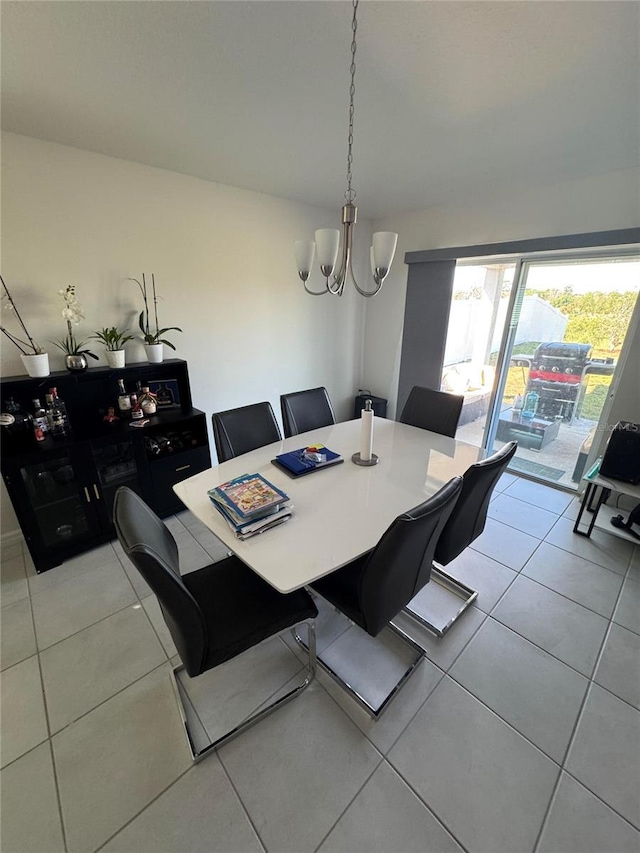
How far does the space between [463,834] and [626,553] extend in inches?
77.9

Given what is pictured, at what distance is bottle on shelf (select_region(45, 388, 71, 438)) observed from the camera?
2084 mm

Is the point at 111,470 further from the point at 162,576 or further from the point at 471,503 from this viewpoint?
the point at 471,503

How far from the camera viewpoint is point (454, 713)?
1343 millimetres

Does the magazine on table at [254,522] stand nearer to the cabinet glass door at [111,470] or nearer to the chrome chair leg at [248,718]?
the chrome chair leg at [248,718]

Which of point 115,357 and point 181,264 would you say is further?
point 181,264

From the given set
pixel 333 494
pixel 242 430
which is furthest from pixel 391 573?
pixel 242 430

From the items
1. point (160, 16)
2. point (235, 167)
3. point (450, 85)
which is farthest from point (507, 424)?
point (160, 16)

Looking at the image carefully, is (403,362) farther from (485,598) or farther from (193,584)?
(193,584)

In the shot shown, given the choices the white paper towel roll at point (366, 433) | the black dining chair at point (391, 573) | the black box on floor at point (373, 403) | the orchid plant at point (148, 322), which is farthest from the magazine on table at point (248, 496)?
the black box on floor at point (373, 403)

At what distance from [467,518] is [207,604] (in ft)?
3.79

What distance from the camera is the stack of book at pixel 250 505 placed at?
4.07 ft

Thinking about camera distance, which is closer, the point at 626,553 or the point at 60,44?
the point at 60,44

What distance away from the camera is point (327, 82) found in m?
1.40

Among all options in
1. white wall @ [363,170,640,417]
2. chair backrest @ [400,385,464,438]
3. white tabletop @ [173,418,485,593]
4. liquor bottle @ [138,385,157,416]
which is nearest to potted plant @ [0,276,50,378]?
liquor bottle @ [138,385,157,416]
